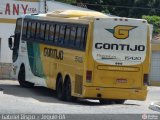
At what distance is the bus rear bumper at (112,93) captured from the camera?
22.0 meters

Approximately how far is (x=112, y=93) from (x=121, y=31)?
208 centimetres

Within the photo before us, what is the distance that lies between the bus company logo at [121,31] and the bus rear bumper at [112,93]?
177 cm

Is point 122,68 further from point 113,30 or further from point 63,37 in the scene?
point 63,37

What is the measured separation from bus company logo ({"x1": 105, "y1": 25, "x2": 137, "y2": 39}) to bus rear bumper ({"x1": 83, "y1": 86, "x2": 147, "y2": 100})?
1771 millimetres

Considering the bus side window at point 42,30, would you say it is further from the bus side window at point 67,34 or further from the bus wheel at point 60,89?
the bus side window at point 67,34

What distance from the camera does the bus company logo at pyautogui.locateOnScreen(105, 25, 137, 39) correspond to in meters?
22.0

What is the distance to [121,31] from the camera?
22.1 meters

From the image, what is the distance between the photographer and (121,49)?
72.5 ft

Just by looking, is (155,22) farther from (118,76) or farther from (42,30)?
(118,76)

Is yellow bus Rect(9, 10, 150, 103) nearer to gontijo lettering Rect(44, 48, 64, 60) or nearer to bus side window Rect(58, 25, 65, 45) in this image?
bus side window Rect(58, 25, 65, 45)

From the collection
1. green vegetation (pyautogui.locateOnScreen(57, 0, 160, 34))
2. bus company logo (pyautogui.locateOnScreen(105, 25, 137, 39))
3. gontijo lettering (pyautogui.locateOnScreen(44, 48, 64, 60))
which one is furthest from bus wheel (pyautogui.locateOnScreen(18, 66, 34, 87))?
green vegetation (pyautogui.locateOnScreen(57, 0, 160, 34))

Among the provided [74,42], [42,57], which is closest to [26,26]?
[42,57]

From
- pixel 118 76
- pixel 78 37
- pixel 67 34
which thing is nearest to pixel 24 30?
pixel 67 34

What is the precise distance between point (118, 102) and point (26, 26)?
7.37 meters
